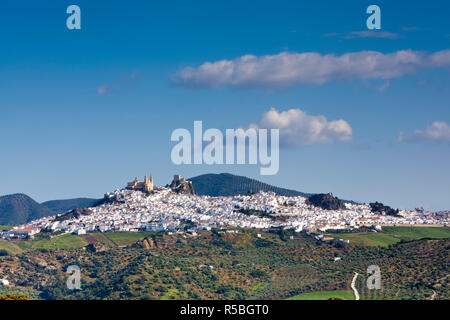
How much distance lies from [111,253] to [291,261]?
120 ft

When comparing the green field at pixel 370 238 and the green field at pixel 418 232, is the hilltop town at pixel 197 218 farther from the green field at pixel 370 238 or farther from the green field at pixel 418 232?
the green field at pixel 370 238

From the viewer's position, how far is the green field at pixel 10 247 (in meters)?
130

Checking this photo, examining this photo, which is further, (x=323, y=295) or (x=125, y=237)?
(x=125, y=237)

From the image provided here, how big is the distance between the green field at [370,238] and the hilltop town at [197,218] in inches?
463

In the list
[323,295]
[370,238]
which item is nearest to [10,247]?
[370,238]

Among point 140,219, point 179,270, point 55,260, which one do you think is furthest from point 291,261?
point 140,219

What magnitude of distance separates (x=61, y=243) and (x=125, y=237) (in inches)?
572

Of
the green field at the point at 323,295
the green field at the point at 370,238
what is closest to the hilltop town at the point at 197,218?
the green field at the point at 370,238

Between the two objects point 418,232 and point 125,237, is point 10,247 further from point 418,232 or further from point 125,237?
point 418,232

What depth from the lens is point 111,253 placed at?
12731cm

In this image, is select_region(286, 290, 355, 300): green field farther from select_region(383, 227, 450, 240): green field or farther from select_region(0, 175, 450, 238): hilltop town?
select_region(0, 175, 450, 238): hilltop town

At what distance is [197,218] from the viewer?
6609 inches

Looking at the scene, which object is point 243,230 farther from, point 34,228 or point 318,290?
point 318,290

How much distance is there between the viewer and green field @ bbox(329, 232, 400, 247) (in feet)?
440
